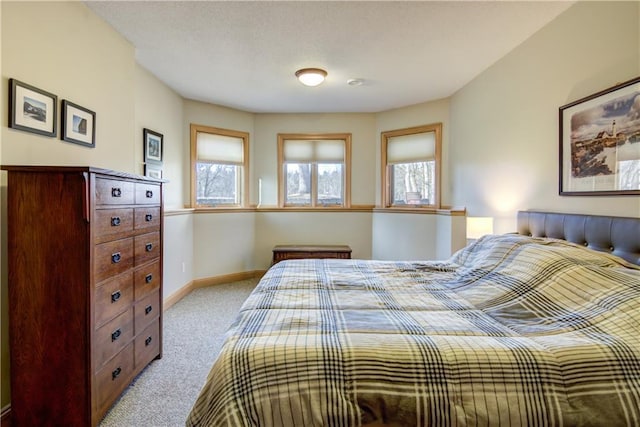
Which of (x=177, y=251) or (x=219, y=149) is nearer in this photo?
(x=177, y=251)

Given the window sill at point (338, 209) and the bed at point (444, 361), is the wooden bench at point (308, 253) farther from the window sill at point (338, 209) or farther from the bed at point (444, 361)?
the bed at point (444, 361)

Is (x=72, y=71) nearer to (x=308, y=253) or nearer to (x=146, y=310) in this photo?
(x=146, y=310)

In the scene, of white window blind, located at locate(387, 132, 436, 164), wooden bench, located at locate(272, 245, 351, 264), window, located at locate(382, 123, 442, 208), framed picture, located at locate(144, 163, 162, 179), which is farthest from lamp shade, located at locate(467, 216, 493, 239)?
framed picture, located at locate(144, 163, 162, 179)

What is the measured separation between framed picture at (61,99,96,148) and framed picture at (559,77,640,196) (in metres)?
3.21

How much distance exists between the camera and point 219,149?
4527 millimetres

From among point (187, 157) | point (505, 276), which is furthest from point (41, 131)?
point (505, 276)

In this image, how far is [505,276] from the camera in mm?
1773

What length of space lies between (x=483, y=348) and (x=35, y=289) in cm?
199

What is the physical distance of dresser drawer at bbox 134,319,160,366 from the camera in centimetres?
215

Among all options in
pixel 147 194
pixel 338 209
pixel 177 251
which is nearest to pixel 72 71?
pixel 147 194

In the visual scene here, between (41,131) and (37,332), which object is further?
(41,131)

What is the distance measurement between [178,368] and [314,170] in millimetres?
3293

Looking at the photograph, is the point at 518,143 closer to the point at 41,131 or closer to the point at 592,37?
the point at 592,37

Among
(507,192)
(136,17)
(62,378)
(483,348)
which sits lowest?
(62,378)
